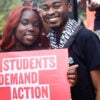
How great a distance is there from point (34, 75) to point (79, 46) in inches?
12.9

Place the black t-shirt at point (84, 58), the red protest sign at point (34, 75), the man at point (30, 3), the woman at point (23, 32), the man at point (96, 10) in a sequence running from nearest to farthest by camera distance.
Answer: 1. the black t-shirt at point (84, 58)
2. the red protest sign at point (34, 75)
3. the woman at point (23, 32)
4. the man at point (30, 3)
5. the man at point (96, 10)

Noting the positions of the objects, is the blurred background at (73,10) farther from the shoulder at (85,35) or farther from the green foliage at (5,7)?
the shoulder at (85,35)

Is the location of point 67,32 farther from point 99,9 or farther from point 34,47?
point 99,9

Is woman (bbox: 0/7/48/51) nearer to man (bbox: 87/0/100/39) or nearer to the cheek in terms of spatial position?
the cheek

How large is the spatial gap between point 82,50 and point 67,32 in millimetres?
150

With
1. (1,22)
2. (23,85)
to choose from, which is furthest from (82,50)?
(1,22)

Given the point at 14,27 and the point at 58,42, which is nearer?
the point at 58,42

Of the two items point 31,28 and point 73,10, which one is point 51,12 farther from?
point 73,10

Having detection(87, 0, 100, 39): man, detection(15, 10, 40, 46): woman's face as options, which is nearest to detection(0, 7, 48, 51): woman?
detection(15, 10, 40, 46): woman's face

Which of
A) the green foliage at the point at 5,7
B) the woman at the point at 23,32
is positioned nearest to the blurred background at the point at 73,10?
the green foliage at the point at 5,7

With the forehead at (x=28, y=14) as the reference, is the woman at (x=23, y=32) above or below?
below

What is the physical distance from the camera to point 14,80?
2.07m

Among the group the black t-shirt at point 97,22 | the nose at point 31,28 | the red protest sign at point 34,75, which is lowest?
the red protest sign at point 34,75

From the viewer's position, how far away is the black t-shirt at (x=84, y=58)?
6.24 ft
